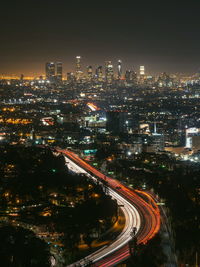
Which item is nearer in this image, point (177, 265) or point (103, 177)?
point (177, 265)

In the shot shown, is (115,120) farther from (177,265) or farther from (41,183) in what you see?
(177,265)

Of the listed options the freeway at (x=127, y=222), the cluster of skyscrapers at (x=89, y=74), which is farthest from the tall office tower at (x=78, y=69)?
the freeway at (x=127, y=222)

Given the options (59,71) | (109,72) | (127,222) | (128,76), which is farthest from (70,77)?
(127,222)

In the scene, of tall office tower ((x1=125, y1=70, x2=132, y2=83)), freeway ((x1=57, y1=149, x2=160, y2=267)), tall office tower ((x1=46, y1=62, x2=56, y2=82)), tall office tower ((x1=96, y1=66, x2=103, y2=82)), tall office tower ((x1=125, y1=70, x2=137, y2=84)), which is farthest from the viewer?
tall office tower ((x1=125, y1=70, x2=137, y2=84))

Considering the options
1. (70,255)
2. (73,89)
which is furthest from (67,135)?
(73,89)

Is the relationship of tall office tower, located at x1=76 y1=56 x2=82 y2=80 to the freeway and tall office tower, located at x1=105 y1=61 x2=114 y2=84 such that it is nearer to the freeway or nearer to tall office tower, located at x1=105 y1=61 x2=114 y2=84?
tall office tower, located at x1=105 y1=61 x2=114 y2=84

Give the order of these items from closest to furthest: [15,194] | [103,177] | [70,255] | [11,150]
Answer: [70,255] < [15,194] < [103,177] < [11,150]

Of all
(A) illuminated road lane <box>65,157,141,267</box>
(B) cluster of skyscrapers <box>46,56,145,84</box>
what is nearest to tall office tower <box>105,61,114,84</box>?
(B) cluster of skyscrapers <box>46,56,145,84</box>
